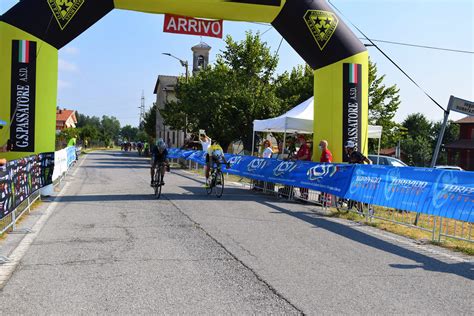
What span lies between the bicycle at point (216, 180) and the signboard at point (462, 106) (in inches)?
276

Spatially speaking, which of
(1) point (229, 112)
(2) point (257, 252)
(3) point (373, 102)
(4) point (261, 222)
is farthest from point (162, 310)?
(3) point (373, 102)

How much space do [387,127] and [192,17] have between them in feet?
99.1

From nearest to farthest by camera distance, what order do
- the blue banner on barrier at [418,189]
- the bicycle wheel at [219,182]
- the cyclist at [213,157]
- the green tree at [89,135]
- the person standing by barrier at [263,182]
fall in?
the blue banner on barrier at [418,189] < the bicycle wheel at [219,182] < the cyclist at [213,157] < the person standing by barrier at [263,182] < the green tree at [89,135]

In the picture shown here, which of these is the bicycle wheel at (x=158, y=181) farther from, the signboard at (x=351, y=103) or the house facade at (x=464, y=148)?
the house facade at (x=464, y=148)

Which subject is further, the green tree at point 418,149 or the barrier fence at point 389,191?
the green tree at point 418,149

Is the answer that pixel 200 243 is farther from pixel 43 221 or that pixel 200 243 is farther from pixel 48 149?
pixel 48 149

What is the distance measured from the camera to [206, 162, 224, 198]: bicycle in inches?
589

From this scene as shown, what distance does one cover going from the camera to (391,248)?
7.98m

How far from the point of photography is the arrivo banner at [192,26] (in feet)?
47.8

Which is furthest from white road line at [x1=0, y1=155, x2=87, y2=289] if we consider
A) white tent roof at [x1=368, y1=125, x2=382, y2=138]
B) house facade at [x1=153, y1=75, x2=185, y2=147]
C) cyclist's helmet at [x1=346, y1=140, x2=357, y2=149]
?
house facade at [x1=153, y1=75, x2=185, y2=147]

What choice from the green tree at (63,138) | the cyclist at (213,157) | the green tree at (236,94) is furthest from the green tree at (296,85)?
the cyclist at (213,157)

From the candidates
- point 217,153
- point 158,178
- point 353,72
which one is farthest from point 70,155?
point 353,72

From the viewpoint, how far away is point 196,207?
12.1 meters

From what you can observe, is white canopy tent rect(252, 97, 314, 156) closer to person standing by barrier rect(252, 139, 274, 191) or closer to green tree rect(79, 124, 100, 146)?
person standing by barrier rect(252, 139, 274, 191)
